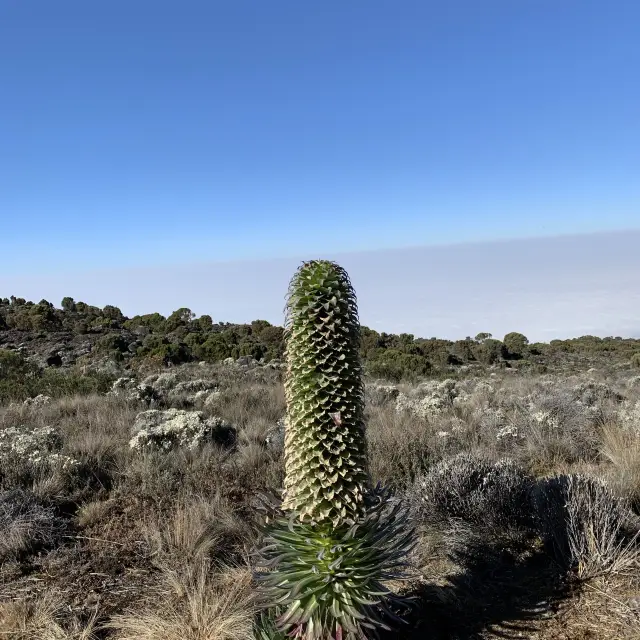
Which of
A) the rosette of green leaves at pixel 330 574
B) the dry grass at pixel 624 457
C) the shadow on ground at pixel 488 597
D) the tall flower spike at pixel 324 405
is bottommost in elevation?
the shadow on ground at pixel 488 597

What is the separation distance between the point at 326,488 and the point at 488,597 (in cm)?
204

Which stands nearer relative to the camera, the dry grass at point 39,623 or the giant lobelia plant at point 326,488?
the giant lobelia plant at point 326,488

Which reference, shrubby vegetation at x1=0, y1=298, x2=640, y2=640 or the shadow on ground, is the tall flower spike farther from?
the shadow on ground

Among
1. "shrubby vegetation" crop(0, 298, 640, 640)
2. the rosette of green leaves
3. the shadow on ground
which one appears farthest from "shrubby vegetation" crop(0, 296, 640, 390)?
the rosette of green leaves

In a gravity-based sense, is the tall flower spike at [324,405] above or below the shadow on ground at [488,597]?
above

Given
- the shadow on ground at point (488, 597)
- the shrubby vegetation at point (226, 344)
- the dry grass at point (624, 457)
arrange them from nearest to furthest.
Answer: the shadow on ground at point (488, 597) → the dry grass at point (624, 457) → the shrubby vegetation at point (226, 344)

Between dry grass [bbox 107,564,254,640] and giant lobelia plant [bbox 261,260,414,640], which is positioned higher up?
giant lobelia plant [bbox 261,260,414,640]

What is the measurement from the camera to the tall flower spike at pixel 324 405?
8.40 ft

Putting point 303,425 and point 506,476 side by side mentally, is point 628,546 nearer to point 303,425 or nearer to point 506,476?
Result: point 506,476

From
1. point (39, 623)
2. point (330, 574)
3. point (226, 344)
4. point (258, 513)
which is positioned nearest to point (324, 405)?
point (330, 574)

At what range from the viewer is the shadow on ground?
11.4 ft

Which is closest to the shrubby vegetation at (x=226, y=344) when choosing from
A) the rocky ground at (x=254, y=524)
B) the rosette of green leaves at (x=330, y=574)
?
the rocky ground at (x=254, y=524)

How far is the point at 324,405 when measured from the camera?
8.44 feet

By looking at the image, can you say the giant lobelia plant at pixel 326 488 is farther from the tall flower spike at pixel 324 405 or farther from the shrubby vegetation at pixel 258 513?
the shrubby vegetation at pixel 258 513
